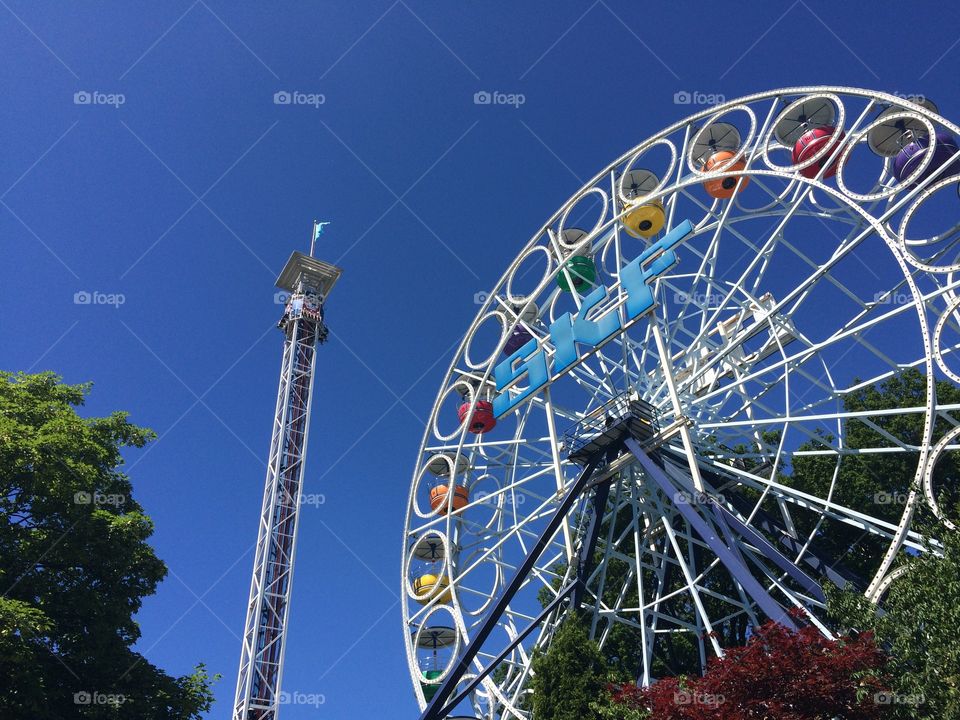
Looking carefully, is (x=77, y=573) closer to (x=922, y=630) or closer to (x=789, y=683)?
(x=789, y=683)

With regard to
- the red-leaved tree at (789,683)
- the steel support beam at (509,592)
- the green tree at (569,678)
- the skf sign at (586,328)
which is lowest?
the red-leaved tree at (789,683)

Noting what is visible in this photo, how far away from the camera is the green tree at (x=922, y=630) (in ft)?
37.0

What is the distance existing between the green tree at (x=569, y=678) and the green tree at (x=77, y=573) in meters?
8.87

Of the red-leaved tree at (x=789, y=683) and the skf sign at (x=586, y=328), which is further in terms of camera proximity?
the skf sign at (x=586, y=328)

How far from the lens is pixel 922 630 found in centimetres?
1225

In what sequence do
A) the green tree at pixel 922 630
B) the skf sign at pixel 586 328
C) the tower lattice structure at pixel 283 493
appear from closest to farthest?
the green tree at pixel 922 630 → the skf sign at pixel 586 328 → the tower lattice structure at pixel 283 493

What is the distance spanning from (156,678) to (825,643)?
602 inches

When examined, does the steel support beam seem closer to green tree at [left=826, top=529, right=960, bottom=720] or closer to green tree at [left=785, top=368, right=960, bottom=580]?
green tree at [left=826, top=529, right=960, bottom=720]

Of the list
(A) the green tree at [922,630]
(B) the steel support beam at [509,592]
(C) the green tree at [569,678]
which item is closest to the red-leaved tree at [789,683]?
(A) the green tree at [922,630]

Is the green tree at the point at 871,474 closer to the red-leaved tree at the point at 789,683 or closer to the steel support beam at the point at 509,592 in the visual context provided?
the steel support beam at the point at 509,592

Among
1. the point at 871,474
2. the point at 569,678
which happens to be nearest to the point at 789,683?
the point at 569,678

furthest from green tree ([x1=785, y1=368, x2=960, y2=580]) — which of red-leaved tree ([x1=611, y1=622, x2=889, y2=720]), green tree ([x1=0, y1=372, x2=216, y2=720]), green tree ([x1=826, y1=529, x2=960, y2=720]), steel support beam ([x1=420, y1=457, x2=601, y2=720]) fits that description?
green tree ([x1=0, y1=372, x2=216, y2=720])

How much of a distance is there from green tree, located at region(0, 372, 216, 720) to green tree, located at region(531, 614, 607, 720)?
29.1ft

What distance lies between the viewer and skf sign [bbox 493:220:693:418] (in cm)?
2145
